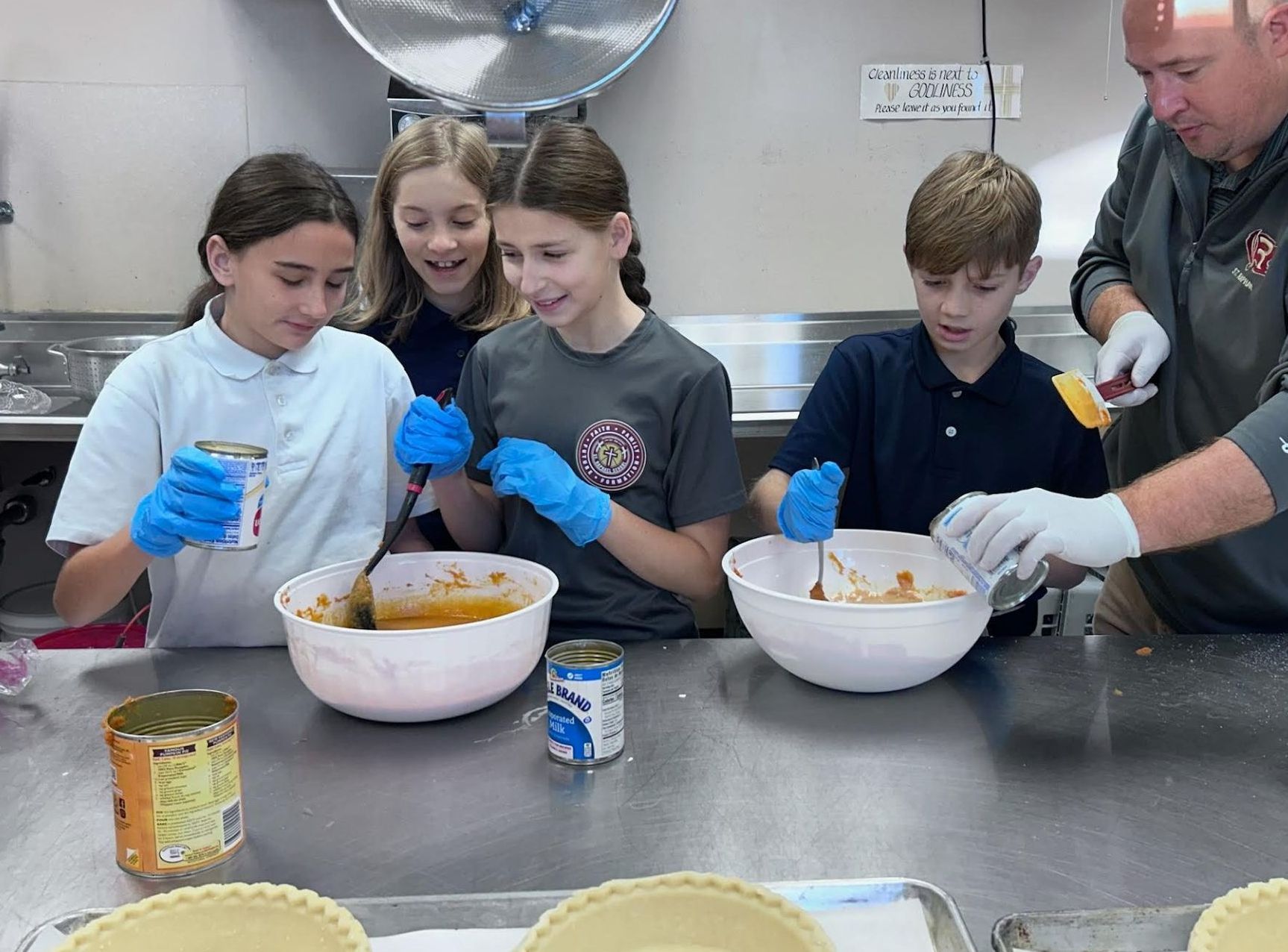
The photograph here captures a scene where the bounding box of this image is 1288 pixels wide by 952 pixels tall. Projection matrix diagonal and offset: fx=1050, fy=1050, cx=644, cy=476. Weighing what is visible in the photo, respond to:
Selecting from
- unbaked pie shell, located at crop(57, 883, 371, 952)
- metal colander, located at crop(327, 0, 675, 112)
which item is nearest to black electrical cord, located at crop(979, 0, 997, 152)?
metal colander, located at crop(327, 0, 675, 112)

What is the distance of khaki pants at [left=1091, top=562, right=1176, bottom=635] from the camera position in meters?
1.70

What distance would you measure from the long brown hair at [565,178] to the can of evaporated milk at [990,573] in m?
0.64

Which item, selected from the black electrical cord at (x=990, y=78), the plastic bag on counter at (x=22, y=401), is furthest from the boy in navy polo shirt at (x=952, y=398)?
the plastic bag on counter at (x=22, y=401)

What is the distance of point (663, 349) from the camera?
1.53 meters

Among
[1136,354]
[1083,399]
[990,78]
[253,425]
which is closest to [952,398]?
[1136,354]

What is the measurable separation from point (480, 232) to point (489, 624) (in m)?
0.97

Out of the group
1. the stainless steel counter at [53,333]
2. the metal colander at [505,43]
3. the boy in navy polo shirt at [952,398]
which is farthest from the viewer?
the stainless steel counter at [53,333]

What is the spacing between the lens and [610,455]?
150 centimetres

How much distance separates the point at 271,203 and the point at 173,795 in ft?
2.82

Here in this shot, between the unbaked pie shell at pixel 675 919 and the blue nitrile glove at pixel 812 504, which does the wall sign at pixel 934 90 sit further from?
the unbaked pie shell at pixel 675 919

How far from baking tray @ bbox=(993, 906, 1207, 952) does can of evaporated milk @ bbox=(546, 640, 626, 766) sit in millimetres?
434

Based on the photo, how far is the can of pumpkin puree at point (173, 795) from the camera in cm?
84

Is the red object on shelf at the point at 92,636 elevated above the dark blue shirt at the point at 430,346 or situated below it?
below

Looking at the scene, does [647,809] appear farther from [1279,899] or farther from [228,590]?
[228,590]
